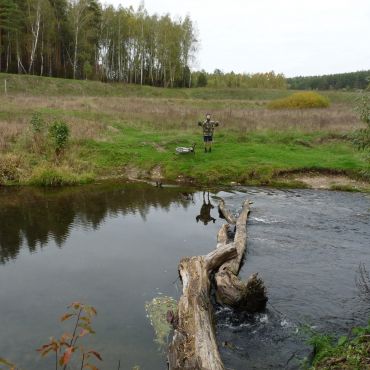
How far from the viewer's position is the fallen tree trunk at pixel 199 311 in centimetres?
643

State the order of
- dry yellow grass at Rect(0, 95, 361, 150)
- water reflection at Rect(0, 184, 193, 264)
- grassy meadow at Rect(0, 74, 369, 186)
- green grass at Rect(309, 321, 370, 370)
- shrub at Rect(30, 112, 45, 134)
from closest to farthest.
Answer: green grass at Rect(309, 321, 370, 370) < water reflection at Rect(0, 184, 193, 264) < grassy meadow at Rect(0, 74, 369, 186) < shrub at Rect(30, 112, 45, 134) < dry yellow grass at Rect(0, 95, 361, 150)

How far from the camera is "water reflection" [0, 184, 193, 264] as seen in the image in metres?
13.6

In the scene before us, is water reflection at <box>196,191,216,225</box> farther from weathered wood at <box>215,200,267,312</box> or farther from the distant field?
the distant field

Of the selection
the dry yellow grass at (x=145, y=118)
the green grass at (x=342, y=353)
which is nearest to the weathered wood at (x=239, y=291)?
the green grass at (x=342, y=353)

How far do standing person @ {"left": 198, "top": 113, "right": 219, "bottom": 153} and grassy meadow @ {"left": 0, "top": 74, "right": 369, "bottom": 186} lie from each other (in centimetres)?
63

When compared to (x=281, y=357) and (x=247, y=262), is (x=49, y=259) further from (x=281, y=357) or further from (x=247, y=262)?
(x=281, y=357)

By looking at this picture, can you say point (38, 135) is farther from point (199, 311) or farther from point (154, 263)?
point (199, 311)

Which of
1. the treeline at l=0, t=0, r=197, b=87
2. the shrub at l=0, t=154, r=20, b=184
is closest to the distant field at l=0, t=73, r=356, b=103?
the treeline at l=0, t=0, r=197, b=87

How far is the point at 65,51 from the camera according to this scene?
6644 centimetres

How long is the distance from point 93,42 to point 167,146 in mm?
49936

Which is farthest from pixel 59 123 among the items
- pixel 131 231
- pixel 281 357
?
pixel 281 357

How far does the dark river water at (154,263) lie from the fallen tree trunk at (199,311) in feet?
1.98

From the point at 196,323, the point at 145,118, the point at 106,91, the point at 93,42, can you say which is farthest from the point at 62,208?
the point at 93,42

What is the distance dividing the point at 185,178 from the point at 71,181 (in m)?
5.87
